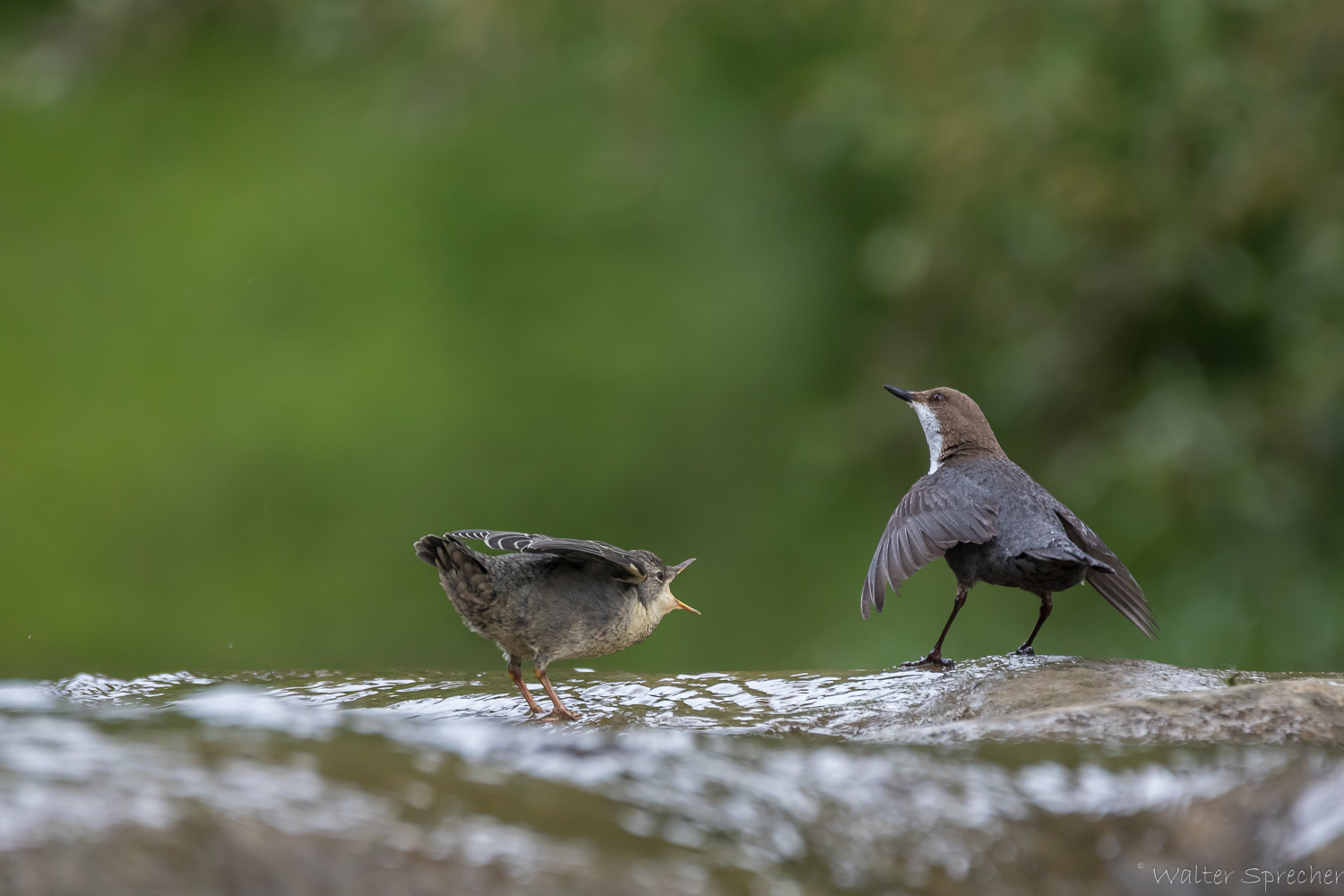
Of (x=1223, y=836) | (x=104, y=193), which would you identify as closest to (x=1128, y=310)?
(x=1223, y=836)

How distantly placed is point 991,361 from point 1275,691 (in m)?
5.06

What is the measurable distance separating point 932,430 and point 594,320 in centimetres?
473

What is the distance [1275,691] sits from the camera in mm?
3037

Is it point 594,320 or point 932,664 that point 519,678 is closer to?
point 932,664

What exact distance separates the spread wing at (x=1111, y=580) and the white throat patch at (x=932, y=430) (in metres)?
0.65

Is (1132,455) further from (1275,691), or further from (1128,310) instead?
(1275,691)

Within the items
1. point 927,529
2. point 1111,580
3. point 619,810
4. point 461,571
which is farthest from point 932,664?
point 619,810

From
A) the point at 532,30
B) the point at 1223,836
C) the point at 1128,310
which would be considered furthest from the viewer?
the point at 532,30

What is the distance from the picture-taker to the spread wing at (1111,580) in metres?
4.42

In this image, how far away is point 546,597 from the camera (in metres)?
3.94
